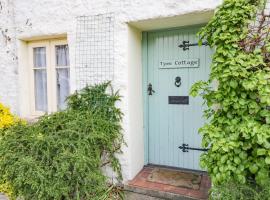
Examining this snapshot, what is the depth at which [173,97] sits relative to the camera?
3.52 meters

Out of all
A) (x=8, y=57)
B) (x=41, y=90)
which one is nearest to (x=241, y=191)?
(x=41, y=90)

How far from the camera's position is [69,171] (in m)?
2.53

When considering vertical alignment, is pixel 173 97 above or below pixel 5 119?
above

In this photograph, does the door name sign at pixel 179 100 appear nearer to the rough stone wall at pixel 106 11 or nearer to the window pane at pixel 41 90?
the rough stone wall at pixel 106 11

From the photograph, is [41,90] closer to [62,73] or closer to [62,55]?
[62,73]

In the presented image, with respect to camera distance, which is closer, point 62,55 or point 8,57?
point 62,55

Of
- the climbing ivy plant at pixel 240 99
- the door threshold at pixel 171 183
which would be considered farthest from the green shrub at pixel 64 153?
the climbing ivy plant at pixel 240 99

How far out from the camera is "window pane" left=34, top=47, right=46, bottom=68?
13.7ft

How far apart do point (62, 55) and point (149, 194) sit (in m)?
2.57

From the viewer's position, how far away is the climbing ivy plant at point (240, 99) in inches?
81.4

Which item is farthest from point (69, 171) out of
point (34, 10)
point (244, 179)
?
point (34, 10)

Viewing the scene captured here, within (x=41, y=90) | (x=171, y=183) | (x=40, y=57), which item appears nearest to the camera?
(x=171, y=183)

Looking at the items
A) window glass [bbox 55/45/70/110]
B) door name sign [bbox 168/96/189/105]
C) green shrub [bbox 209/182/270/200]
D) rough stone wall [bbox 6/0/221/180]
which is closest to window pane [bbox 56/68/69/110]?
window glass [bbox 55/45/70/110]

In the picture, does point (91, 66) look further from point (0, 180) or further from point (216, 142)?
point (216, 142)
